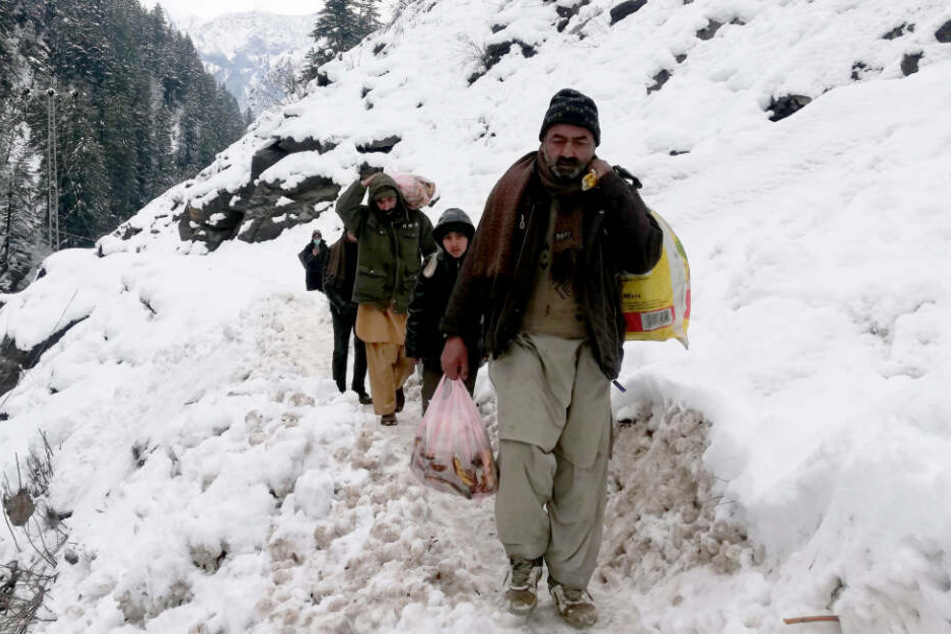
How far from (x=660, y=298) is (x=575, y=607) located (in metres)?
1.39

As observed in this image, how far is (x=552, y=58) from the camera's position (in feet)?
50.3

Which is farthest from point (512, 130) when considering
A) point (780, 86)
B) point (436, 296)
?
point (436, 296)

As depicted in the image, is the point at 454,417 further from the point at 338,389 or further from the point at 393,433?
the point at 338,389

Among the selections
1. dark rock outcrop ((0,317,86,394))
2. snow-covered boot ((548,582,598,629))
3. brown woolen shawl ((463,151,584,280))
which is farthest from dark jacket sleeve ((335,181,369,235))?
dark rock outcrop ((0,317,86,394))

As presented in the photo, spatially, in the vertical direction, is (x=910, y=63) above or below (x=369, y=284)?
above

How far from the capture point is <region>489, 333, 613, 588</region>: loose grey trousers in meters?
2.65

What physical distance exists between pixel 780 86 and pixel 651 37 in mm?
4899

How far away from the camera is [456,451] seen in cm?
278

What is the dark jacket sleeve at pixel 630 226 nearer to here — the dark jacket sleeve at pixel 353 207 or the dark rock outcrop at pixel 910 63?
the dark jacket sleeve at pixel 353 207

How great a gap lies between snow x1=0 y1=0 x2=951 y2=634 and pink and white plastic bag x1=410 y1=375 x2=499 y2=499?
591mm

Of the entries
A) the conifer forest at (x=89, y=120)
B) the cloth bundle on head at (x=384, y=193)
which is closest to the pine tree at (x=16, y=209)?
the conifer forest at (x=89, y=120)

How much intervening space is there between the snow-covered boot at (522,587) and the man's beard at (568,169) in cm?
165

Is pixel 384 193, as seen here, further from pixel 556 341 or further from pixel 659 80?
pixel 659 80

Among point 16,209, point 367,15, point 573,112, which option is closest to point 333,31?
point 367,15
